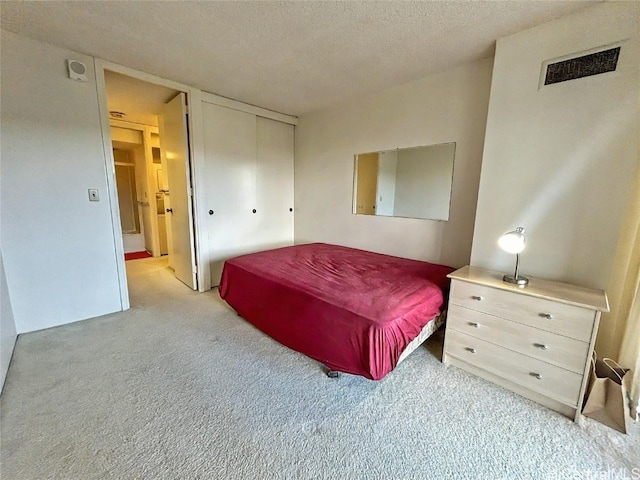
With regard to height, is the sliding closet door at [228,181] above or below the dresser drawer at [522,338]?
above

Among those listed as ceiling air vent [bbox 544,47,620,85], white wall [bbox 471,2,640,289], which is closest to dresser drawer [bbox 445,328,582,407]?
white wall [bbox 471,2,640,289]

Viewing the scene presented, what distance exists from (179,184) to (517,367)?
3.69 metres

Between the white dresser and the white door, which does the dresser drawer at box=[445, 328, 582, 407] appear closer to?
the white dresser

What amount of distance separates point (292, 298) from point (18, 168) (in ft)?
7.92

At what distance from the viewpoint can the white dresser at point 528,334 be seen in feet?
4.58

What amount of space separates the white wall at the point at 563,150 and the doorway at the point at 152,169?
10.1 feet

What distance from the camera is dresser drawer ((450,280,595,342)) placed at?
1374 mm

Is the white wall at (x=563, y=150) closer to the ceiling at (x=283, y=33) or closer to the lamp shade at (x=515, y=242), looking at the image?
the ceiling at (x=283, y=33)

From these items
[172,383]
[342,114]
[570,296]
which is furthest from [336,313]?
[342,114]

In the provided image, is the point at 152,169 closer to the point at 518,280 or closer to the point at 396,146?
the point at 396,146

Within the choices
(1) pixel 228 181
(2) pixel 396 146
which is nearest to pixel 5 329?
(1) pixel 228 181

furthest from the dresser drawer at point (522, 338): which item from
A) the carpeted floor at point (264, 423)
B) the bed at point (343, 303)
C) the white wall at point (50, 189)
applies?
the white wall at point (50, 189)

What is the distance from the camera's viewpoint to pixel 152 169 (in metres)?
4.60

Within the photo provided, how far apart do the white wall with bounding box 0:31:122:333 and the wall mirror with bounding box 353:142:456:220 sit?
107 inches
